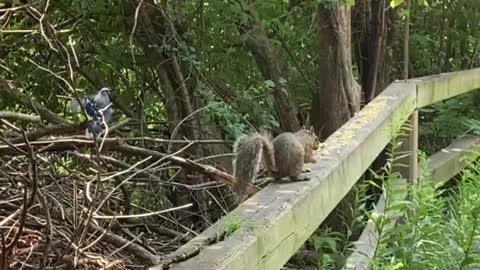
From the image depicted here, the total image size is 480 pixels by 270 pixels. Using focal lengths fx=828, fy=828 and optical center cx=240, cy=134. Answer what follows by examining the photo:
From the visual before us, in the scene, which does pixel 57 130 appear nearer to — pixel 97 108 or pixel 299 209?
pixel 97 108

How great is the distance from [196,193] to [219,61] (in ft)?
5.50

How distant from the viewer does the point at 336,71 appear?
4.77 metres

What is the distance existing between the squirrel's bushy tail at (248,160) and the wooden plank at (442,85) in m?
1.52

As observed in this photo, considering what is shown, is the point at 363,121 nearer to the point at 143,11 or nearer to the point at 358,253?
the point at 358,253

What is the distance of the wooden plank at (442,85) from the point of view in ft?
Result: 13.3

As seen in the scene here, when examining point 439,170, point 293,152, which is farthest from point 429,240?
point 439,170

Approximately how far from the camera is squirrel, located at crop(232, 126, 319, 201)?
2537 mm

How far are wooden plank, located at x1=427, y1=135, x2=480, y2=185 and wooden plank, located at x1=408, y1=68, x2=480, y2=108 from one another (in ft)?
1.10

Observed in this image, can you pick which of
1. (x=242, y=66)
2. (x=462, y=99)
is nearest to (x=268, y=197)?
(x=242, y=66)

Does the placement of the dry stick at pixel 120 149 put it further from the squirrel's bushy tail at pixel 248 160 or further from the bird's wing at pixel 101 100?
the bird's wing at pixel 101 100

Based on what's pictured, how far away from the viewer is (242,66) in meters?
5.63

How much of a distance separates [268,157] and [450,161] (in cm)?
216

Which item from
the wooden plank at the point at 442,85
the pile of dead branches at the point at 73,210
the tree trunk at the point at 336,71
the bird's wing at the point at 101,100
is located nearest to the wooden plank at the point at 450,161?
the wooden plank at the point at 442,85

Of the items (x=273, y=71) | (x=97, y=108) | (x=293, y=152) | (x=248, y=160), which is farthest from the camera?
(x=273, y=71)
